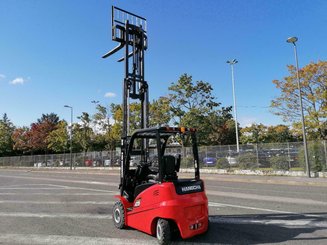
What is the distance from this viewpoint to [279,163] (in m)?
22.2

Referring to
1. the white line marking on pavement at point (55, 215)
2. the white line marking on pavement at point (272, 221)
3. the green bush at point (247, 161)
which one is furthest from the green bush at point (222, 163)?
the white line marking on pavement at point (55, 215)

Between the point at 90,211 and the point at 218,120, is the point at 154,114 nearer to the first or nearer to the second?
the point at 218,120

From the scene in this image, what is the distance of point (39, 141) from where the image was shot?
66625 millimetres

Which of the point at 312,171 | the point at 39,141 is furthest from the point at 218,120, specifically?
the point at 39,141

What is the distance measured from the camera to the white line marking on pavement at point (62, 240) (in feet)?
19.6

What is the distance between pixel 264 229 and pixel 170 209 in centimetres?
251

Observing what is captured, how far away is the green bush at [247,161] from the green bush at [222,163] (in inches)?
46.8

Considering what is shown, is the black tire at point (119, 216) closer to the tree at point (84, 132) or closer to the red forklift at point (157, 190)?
the red forklift at point (157, 190)

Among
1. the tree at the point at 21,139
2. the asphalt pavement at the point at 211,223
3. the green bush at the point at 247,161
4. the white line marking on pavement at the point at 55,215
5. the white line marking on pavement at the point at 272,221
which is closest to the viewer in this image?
the asphalt pavement at the point at 211,223

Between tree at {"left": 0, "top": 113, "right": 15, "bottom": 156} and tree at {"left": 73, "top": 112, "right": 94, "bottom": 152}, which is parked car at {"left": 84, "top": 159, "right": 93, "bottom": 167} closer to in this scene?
tree at {"left": 73, "top": 112, "right": 94, "bottom": 152}

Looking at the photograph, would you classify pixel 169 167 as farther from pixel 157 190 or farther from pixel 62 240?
pixel 62 240

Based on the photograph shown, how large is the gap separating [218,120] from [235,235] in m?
28.9

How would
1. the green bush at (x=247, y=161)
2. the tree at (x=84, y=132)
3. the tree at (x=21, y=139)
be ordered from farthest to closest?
1. the tree at (x=21, y=139)
2. the tree at (x=84, y=132)
3. the green bush at (x=247, y=161)

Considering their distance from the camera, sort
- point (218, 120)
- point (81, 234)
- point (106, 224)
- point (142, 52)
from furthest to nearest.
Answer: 1. point (218, 120)
2. point (142, 52)
3. point (106, 224)
4. point (81, 234)
